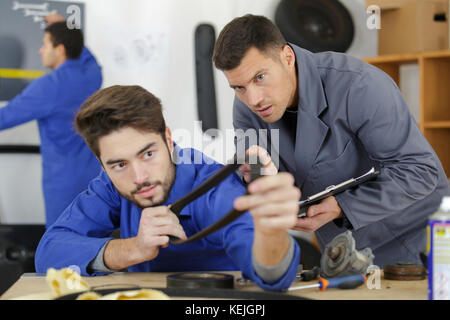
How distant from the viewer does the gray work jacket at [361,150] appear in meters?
1.61

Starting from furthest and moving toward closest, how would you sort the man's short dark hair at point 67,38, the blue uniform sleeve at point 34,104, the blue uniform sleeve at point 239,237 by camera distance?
the man's short dark hair at point 67,38, the blue uniform sleeve at point 34,104, the blue uniform sleeve at point 239,237

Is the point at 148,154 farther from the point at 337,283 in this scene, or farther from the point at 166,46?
the point at 166,46

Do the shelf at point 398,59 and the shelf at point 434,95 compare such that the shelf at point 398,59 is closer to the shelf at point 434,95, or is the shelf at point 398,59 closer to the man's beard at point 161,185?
the shelf at point 434,95

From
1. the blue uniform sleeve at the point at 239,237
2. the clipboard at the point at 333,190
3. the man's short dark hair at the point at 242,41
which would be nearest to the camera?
the blue uniform sleeve at the point at 239,237

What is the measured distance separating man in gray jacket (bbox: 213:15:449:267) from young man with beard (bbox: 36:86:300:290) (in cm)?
30

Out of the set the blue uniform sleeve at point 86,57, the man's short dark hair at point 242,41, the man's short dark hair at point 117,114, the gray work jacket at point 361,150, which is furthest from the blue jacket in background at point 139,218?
the blue uniform sleeve at point 86,57

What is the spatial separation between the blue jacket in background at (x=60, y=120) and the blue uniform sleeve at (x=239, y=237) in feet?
6.01

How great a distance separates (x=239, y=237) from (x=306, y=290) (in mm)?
156

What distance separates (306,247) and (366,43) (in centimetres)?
146

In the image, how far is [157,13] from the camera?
352 centimetres

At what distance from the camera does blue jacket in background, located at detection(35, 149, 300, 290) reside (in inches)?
50.6

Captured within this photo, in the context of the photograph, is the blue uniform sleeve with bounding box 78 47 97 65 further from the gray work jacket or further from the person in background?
the gray work jacket

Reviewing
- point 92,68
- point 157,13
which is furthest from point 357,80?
point 157,13

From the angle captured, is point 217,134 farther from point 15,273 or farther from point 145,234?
point 145,234
